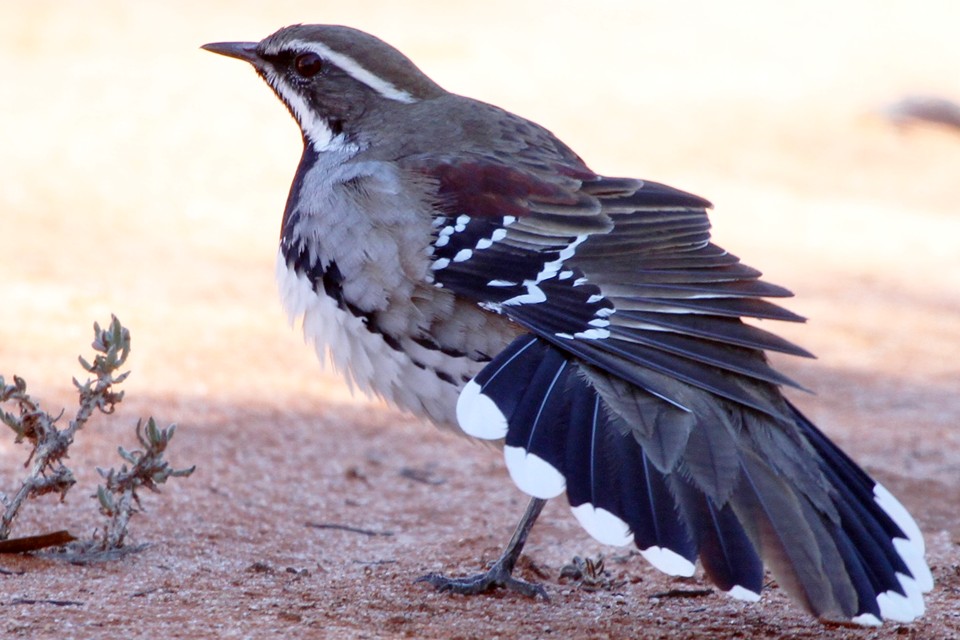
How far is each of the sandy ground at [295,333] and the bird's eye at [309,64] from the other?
1.75 meters

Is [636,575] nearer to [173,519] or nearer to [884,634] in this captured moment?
[884,634]

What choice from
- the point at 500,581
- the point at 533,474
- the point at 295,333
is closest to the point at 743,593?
the point at 533,474

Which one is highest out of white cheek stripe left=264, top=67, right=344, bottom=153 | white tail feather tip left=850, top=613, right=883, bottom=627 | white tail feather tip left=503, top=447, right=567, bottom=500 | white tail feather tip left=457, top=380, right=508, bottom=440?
white cheek stripe left=264, top=67, right=344, bottom=153

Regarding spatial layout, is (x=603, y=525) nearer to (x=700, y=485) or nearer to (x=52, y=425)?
(x=700, y=485)

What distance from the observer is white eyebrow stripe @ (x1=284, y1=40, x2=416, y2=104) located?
5.21m

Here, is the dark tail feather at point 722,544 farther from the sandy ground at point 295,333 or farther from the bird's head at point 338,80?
the bird's head at point 338,80

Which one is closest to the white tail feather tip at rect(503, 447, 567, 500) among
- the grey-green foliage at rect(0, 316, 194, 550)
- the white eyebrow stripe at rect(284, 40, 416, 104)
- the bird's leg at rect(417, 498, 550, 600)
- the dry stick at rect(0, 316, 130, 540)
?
the bird's leg at rect(417, 498, 550, 600)

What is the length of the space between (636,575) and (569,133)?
10.2 meters

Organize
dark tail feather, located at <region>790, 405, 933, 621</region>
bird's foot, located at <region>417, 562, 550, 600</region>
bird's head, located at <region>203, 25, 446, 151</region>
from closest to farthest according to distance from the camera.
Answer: dark tail feather, located at <region>790, 405, 933, 621</region>
bird's foot, located at <region>417, 562, 550, 600</region>
bird's head, located at <region>203, 25, 446, 151</region>

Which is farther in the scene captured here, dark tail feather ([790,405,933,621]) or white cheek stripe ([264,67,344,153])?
white cheek stripe ([264,67,344,153])

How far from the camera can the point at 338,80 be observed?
525 centimetres

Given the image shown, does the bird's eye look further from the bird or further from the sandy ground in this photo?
the sandy ground

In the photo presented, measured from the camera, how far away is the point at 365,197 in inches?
178

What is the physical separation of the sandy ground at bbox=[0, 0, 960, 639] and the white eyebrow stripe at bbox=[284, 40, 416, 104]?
5.63 ft
